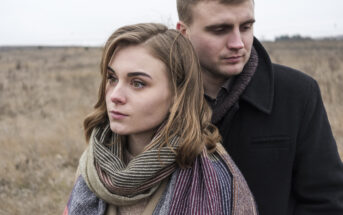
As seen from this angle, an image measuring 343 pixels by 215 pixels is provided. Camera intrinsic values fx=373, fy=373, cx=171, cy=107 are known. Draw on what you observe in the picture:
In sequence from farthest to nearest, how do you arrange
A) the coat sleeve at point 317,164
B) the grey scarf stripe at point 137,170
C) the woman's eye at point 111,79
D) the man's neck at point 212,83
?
the man's neck at point 212,83 → the coat sleeve at point 317,164 → the woman's eye at point 111,79 → the grey scarf stripe at point 137,170

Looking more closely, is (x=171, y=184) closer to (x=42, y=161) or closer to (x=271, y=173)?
(x=271, y=173)

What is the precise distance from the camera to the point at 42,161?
18.2 ft

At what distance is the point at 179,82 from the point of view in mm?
1717

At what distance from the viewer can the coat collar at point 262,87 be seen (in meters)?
1.97

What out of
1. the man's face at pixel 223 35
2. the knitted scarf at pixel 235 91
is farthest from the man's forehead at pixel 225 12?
the knitted scarf at pixel 235 91

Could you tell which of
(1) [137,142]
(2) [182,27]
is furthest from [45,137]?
(1) [137,142]

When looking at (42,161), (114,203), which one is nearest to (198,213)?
(114,203)

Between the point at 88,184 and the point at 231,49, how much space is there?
3.15ft

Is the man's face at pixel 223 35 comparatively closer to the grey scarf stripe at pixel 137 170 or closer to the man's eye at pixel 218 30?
the man's eye at pixel 218 30

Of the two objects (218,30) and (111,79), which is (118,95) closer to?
(111,79)

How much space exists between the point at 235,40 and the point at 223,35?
82mm

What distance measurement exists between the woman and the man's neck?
328 mm

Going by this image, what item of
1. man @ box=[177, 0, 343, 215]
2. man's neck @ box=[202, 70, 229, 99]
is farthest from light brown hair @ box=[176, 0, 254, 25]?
man's neck @ box=[202, 70, 229, 99]

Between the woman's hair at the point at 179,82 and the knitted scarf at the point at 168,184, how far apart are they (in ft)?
0.17
